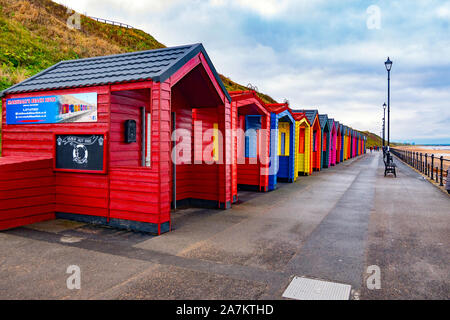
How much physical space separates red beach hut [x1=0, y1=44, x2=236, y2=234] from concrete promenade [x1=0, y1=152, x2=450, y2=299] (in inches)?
21.1

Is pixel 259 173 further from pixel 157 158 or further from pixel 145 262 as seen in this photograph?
pixel 145 262

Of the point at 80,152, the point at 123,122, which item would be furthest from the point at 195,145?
the point at 80,152

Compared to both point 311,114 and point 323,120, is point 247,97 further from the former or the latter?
point 323,120

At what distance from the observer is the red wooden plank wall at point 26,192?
21.4 feet

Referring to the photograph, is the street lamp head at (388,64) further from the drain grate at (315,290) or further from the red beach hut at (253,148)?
the drain grate at (315,290)

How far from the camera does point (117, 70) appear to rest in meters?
7.14

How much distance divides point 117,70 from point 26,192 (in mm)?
3240

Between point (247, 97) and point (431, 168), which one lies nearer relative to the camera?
point (247, 97)

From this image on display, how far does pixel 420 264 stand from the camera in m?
4.81

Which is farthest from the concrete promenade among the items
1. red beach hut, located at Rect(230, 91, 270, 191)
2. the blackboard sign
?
red beach hut, located at Rect(230, 91, 270, 191)

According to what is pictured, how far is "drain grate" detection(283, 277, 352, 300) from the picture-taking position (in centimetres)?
371

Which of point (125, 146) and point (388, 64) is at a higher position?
point (388, 64)

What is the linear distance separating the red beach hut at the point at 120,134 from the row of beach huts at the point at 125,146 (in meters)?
0.02
